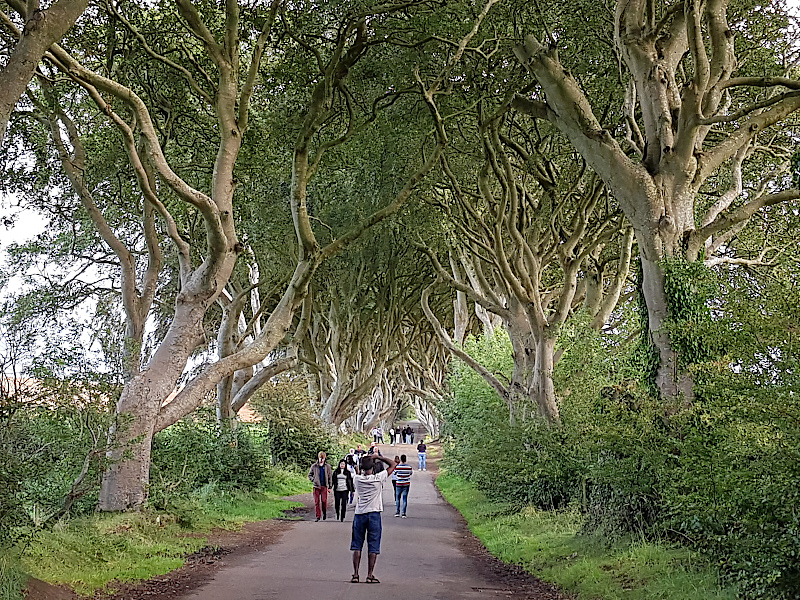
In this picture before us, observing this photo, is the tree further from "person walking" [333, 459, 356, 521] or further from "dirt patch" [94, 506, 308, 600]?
"person walking" [333, 459, 356, 521]

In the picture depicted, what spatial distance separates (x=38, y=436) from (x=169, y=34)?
953 cm

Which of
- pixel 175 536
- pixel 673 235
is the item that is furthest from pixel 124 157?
pixel 673 235

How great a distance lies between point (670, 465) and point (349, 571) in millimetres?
4982

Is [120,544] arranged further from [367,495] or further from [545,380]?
[545,380]

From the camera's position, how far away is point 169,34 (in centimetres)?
1559

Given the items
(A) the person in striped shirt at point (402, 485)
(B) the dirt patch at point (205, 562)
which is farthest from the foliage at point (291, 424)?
(B) the dirt patch at point (205, 562)

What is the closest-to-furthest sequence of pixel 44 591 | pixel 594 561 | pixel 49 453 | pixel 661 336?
pixel 44 591 → pixel 49 453 → pixel 594 561 → pixel 661 336

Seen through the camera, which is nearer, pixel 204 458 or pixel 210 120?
pixel 210 120

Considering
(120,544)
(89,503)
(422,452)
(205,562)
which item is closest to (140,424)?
(89,503)

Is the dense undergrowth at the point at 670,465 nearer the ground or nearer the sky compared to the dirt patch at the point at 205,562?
nearer the sky

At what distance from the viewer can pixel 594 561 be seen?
34.7ft

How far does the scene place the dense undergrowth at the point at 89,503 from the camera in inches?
340

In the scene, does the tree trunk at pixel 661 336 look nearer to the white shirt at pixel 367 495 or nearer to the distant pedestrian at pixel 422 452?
the white shirt at pixel 367 495

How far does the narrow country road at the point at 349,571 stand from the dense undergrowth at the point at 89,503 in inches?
50.7
